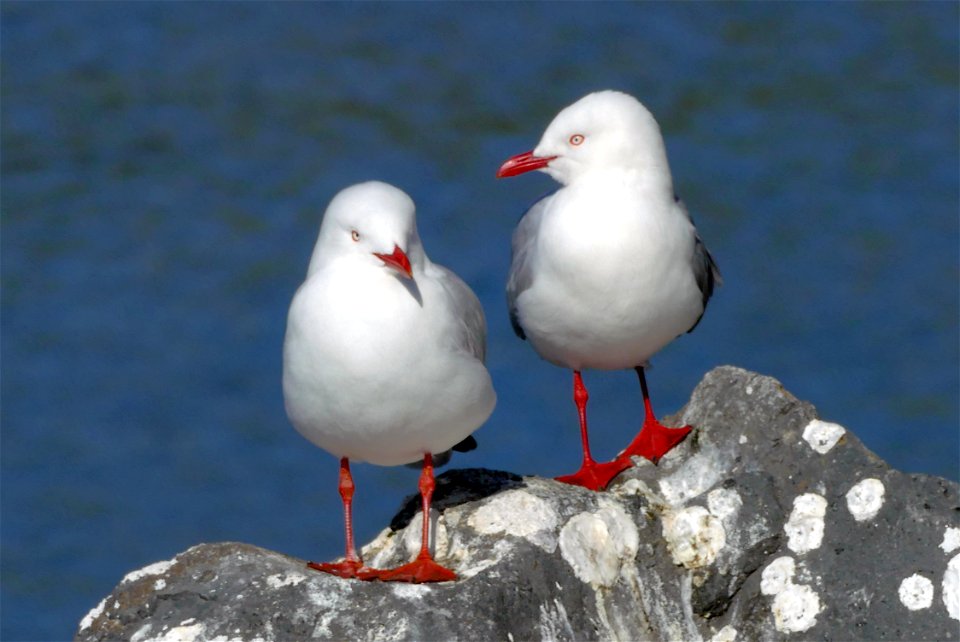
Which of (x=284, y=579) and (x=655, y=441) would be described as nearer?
(x=284, y=579)

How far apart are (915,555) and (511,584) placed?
4.15 feet

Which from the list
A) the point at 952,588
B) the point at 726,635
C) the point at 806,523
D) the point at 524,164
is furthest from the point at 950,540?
the point at 524,164

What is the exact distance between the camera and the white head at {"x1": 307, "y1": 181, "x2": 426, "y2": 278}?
4.96m

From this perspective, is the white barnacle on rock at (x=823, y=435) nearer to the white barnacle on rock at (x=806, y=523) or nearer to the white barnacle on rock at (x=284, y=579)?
the white barnacle on rock at (x=806, y=523)

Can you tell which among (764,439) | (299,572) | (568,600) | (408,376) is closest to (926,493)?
(764,439)

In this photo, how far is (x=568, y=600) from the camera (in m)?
4.82

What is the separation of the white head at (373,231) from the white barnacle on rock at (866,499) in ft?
5.14

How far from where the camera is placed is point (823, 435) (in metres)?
5.25

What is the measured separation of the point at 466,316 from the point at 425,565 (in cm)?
89

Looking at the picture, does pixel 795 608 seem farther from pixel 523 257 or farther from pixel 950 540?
pixel 523 257

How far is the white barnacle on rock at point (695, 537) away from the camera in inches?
201

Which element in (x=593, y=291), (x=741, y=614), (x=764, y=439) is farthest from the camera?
(x=593, y=291)

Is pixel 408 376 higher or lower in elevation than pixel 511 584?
higher

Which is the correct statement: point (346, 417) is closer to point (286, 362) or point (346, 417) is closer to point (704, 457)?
point (286, 362)
